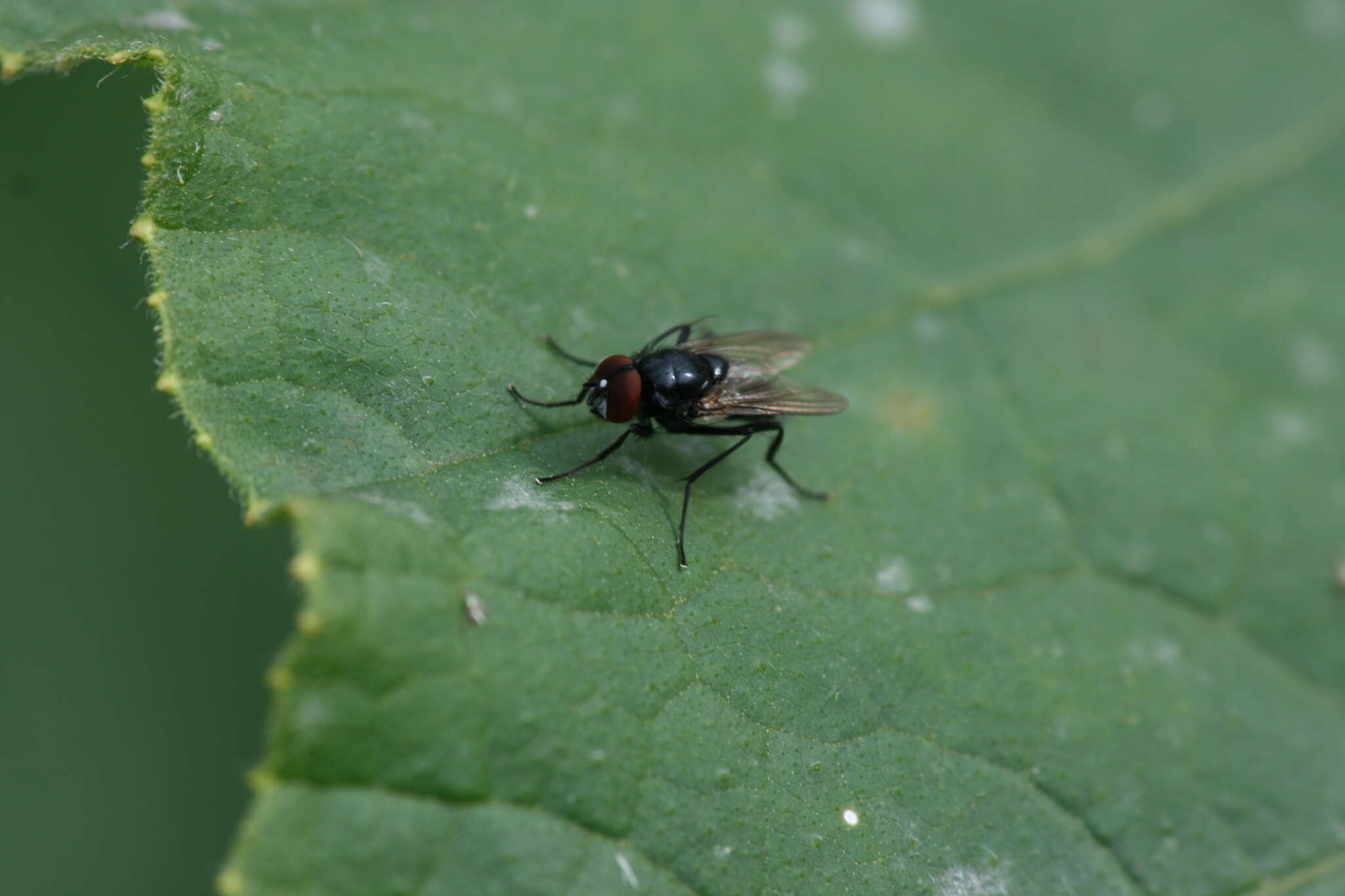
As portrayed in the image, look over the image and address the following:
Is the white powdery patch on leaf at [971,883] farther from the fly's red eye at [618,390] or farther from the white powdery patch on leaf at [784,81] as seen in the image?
the white powdery patch on leaf at [784,81]

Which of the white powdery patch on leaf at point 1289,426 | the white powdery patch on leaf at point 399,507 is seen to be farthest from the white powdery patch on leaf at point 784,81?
the white powdery patch on leaf at point 399,507

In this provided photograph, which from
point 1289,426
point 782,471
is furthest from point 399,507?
point 1289,426

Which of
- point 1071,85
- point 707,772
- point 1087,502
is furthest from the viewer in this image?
point 1071,85

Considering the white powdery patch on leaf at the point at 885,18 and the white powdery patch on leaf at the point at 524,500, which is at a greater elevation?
the white powdery patch on leaf at the point at 885,18

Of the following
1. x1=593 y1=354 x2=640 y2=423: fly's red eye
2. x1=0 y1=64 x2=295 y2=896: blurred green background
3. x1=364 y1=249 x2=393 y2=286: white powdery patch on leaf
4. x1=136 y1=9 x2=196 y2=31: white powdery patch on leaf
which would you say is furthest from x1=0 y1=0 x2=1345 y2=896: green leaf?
x1=0 y1=64 x2=295 y2=896: blurred green background

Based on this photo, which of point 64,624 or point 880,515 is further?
point 64,624

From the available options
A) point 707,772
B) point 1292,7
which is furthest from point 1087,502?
point 1292,7

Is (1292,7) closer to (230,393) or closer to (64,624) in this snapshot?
(230,393)
